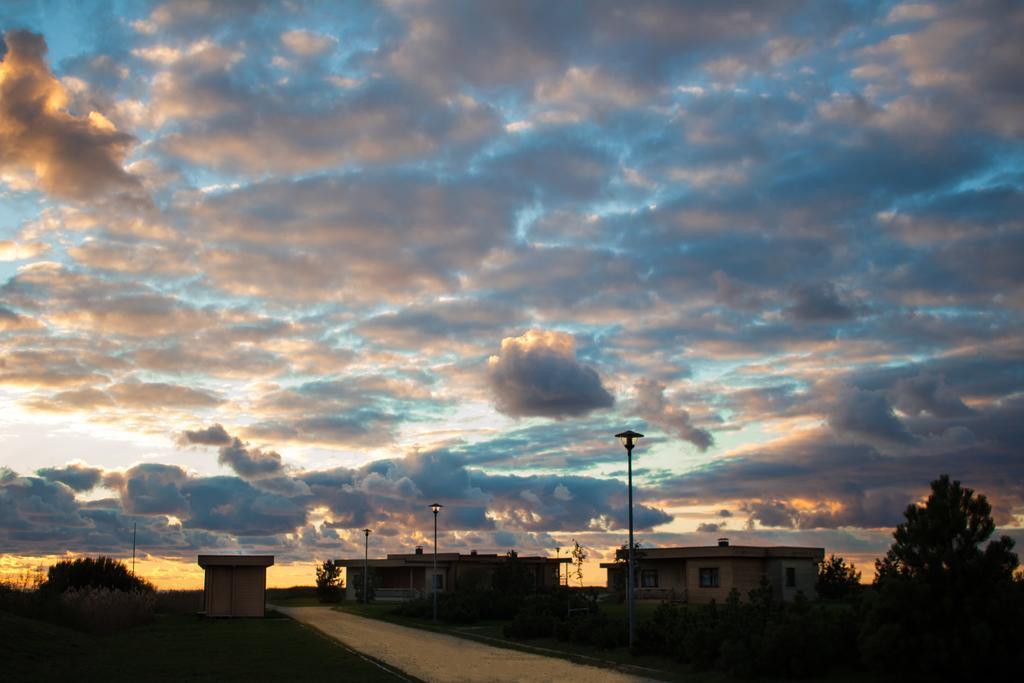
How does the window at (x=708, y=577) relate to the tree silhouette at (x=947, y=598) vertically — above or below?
below

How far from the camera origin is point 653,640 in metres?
26.9

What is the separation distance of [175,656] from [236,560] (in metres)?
23.9

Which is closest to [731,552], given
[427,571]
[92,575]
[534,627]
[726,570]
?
[726,570]

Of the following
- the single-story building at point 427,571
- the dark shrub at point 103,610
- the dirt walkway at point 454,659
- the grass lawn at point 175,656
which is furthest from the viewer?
the single-story building at point 427,571

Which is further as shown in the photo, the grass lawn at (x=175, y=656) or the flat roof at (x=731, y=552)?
the flat roof at (x=731, y=552)

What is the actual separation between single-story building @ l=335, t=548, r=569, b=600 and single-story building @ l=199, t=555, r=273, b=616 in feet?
67.1

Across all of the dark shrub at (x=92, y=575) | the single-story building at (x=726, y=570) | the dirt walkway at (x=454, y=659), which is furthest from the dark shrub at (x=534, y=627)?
the dark shrub at (x=92, y=575)

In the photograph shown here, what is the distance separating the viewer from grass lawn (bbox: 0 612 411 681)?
22.5 m

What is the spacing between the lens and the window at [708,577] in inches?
2234

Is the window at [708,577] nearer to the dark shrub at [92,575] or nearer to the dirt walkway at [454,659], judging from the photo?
the dirt walkway at [454,659]

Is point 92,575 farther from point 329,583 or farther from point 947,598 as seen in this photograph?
point 947,598

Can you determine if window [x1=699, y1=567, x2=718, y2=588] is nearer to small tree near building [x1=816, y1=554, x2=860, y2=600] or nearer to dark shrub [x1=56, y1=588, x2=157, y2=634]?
small tree near building [x1=816, y1=554, x2=860, y2=600]

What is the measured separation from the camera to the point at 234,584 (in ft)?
171

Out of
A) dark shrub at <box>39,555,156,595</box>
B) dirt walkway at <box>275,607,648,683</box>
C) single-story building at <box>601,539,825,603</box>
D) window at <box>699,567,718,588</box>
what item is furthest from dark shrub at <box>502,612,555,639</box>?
dark shrub at <box>39,555,156,595</box>
